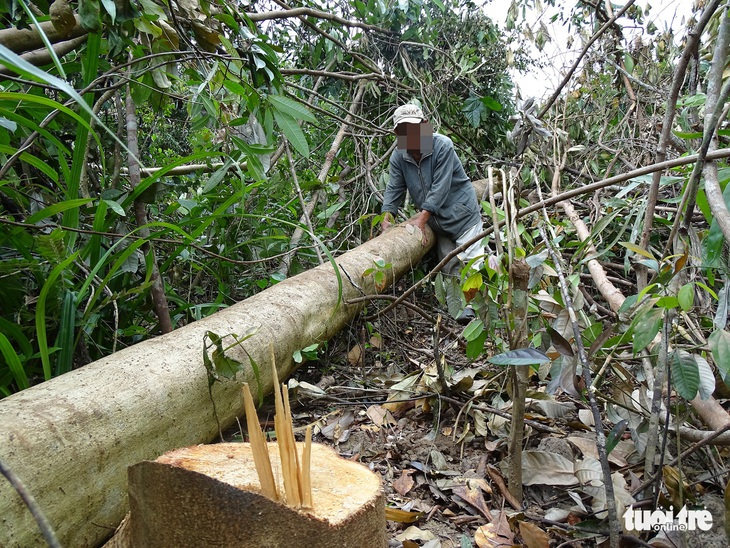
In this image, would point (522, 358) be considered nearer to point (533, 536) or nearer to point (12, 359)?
point (533, 536)

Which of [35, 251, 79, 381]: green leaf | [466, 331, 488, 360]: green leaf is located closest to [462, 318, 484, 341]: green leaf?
[466, 331, 488, 360]: green leaf

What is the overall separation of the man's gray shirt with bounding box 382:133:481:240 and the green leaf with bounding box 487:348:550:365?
255cm

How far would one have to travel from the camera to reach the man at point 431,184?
12.4 ft

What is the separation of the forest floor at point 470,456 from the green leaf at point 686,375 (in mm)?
264

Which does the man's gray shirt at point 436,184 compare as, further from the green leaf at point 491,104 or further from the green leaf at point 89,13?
the green leaf at point 89,13

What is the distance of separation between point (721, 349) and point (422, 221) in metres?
2.73

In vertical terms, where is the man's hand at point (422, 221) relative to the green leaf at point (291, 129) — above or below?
below

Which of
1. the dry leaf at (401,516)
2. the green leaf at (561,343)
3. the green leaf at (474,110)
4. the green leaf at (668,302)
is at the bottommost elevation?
the dry leaf at (401,516)

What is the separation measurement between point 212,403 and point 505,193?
1150 mm

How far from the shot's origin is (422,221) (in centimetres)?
383

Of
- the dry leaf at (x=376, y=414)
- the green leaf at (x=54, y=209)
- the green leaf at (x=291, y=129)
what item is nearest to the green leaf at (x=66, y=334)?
the green leaf at (x=54, y=209)

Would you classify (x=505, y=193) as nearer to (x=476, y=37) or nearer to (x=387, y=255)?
(x=387, y=255)

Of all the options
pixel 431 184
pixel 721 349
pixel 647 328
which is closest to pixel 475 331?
pixel 647 328

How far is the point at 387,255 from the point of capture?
3256mm
